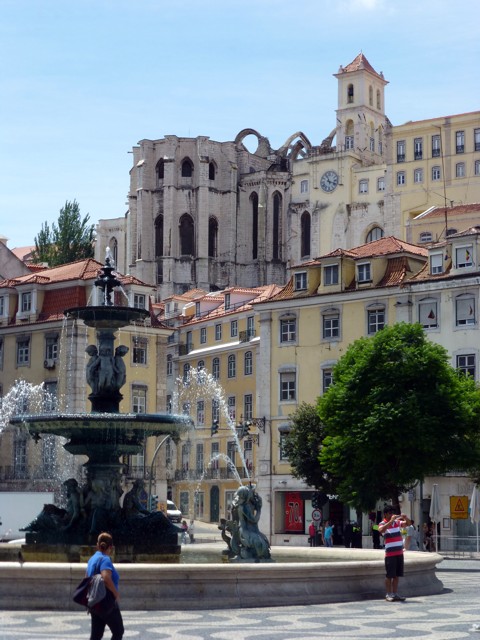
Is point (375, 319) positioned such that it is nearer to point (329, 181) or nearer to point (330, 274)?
point (330, 274)

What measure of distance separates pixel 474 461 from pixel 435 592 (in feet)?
74.5

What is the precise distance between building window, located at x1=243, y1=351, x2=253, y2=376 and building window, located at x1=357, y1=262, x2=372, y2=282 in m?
14.1

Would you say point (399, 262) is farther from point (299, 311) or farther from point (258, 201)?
point (258, 201)

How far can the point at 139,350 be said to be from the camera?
211 feet

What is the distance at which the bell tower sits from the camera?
12219cm

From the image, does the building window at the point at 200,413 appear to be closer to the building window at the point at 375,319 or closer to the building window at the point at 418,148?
the building window at the point at 375,319

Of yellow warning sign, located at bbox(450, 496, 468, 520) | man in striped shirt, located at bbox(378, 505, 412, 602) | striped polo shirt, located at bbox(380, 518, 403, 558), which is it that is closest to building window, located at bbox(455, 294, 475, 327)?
yellow warning sign, located at bbox(450, 496, 468, 520)

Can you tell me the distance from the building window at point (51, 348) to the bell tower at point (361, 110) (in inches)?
2438

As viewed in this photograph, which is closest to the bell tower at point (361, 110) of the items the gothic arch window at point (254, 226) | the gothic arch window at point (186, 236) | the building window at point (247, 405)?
the gothic arch window at point (254, 226)

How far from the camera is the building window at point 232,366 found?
71312mm

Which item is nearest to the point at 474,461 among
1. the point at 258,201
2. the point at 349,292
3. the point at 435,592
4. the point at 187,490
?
the point at 349,292

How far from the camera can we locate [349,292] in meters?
56.4

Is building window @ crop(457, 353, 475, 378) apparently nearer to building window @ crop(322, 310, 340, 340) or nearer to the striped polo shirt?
building window @ crop(322, 310, 340, 340)

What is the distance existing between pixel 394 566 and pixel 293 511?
38304 mm
